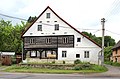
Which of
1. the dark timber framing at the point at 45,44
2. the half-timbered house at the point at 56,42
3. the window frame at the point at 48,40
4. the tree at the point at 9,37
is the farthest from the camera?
the tree at the point at 9,37

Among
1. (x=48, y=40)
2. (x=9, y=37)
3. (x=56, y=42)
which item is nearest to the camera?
(x=56, y=42)

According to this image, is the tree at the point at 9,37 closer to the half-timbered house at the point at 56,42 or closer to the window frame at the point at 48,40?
the half-timbered house at the point at 56,42

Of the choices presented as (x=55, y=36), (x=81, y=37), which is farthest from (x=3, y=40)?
(x=81, y=37)

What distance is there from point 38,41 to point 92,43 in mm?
11072

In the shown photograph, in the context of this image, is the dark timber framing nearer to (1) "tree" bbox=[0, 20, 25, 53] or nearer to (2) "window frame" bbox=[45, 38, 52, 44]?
(2) "window frame" bbox=[45, 38, 52, 44]

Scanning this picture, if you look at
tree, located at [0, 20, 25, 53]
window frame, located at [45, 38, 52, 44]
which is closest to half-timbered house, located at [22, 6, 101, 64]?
window frame, located at [45, 38, 52, 44]

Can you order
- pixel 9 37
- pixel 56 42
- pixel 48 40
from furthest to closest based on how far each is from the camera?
pixel 9 37, pixel 48 40, pixel 56 42

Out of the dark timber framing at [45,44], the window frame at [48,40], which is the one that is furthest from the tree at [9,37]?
the window frame at [48,40]

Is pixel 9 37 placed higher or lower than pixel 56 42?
higher

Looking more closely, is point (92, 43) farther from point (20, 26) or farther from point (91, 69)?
point (20, 26)

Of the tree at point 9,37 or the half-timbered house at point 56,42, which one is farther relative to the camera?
the tree at point 9,37

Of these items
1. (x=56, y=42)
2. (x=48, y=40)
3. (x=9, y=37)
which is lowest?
(x=56, y=42)

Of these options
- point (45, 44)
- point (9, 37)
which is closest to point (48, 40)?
point (45, 44)

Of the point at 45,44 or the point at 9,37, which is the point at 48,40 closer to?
the point at 45,44
